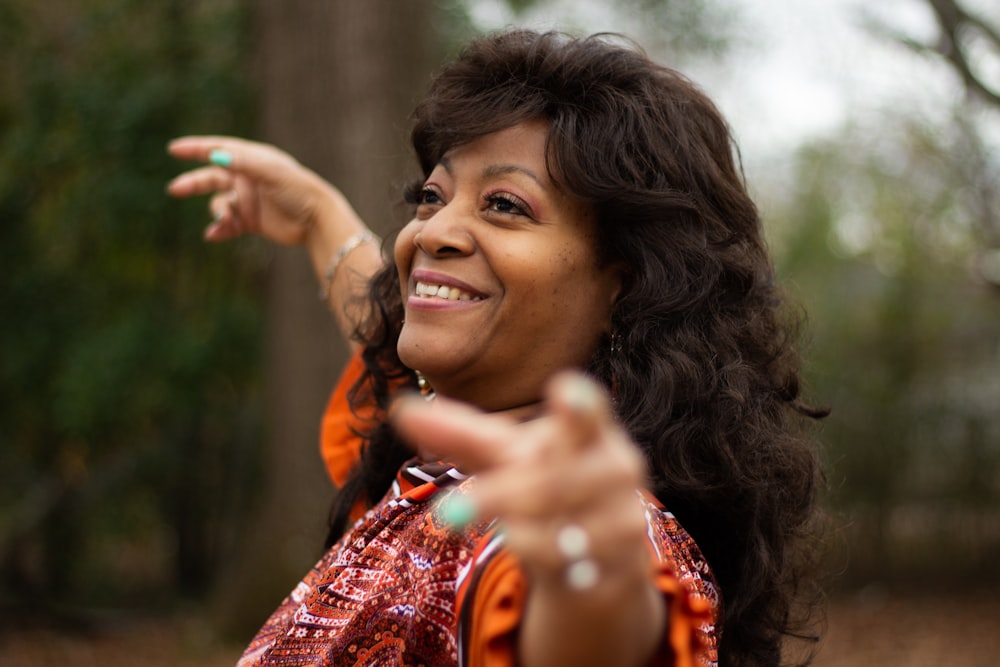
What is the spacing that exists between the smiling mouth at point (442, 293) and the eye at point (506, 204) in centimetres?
16

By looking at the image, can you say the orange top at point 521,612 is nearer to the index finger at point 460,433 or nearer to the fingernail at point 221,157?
the index finger at point 460,433

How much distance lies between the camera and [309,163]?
532 cm

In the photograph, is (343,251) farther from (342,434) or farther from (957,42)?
(957,42)

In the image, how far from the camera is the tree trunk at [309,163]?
17.1ft

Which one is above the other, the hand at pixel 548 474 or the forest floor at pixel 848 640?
the hand at pixel 548 474

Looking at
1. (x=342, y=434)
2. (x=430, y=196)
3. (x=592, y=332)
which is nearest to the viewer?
(x=592, y=332)

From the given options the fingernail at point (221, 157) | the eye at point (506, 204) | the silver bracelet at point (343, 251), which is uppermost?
the eye at point (506, 204)

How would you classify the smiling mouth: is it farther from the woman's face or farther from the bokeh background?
the bokeh background

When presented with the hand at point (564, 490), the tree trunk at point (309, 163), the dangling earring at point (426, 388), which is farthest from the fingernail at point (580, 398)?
the tree trunk at point (309, 163)

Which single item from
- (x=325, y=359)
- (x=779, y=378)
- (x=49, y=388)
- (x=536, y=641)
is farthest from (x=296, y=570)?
(x=536, y=641)

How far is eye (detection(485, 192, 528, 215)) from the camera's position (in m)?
1.83

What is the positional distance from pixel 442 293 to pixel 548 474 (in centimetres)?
90

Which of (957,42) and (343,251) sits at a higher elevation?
(957,42)

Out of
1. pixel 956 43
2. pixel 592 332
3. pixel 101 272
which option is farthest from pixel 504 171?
pixel 101 272
